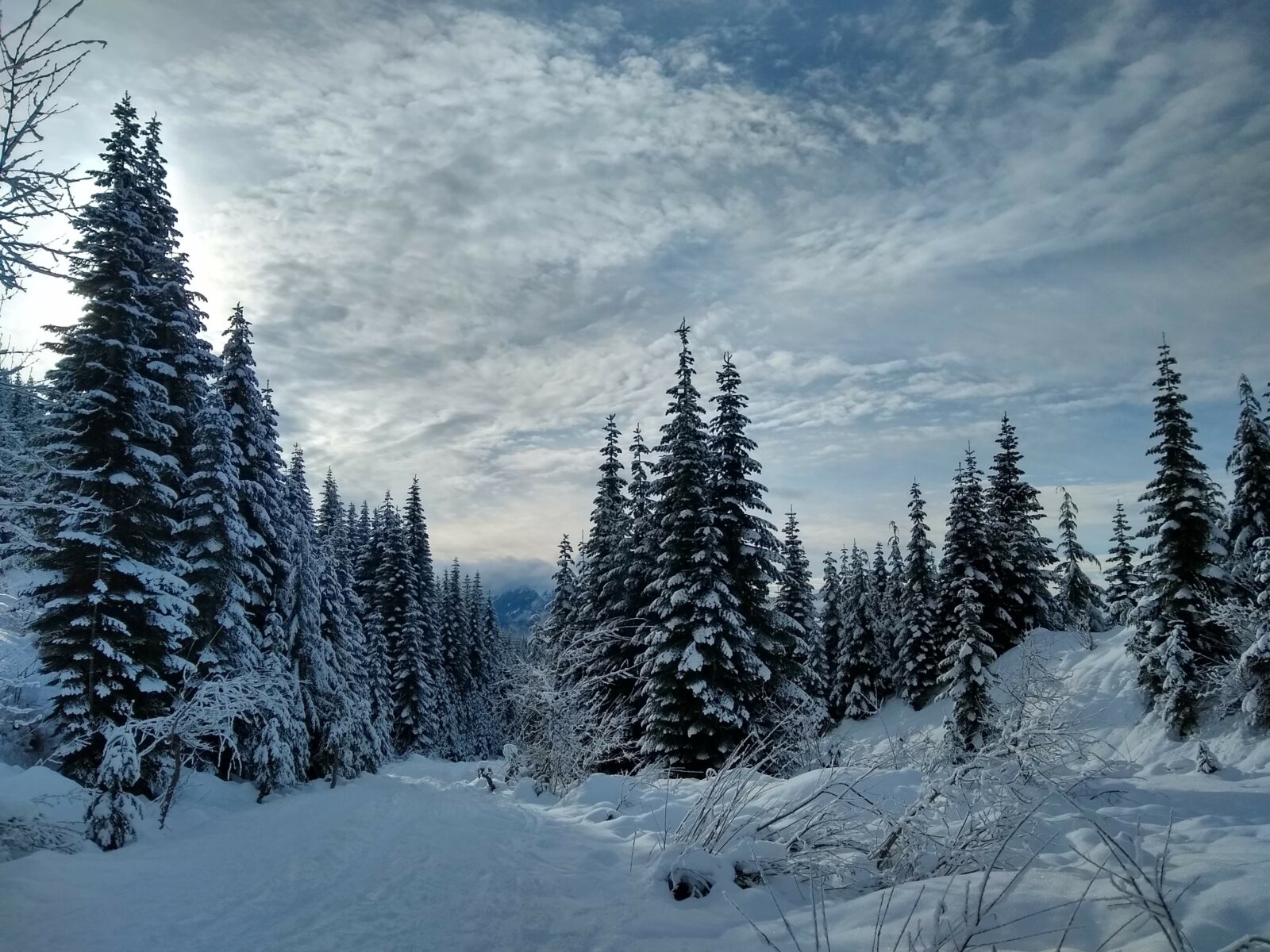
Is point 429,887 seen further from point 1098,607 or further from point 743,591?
point 1098,607

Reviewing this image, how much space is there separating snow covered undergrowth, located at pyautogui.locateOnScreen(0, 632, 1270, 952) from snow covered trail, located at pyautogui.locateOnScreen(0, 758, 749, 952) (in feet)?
0.10

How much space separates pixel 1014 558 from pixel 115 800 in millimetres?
41154

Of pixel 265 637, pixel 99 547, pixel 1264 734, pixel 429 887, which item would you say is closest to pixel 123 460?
pixel 99 547

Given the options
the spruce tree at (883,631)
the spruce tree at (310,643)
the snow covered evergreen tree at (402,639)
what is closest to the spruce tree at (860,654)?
the spruce tree at (883,631)

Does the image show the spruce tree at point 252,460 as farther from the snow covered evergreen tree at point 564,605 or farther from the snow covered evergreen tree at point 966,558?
the snow covered evergreen tree at point 966,558

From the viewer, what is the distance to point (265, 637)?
68.8 ft

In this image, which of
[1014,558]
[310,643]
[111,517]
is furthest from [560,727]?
[1014,558]

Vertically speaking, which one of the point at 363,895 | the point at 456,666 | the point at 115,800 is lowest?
the point at 456,666

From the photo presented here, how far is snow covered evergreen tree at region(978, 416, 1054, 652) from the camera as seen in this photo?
123 feet

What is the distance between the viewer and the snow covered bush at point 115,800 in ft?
31.9

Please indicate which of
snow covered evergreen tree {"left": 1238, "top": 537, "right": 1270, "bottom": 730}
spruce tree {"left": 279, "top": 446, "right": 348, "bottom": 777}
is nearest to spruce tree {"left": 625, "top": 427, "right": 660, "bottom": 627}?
spruce tree {"left": 279, "top": 446, "right": 348, "bottom": 777}

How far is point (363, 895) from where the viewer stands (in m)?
6.17

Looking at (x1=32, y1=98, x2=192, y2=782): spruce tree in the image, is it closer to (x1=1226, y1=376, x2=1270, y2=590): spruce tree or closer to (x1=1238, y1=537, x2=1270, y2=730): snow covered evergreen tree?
(x1=1238, y1=537, x2=1270, y2=730): snow covered evergreen tree

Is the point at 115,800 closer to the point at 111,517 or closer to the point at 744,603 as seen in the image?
the point at 111,517
